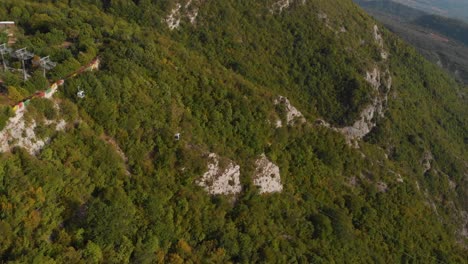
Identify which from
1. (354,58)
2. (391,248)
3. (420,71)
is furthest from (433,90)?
(391,248)

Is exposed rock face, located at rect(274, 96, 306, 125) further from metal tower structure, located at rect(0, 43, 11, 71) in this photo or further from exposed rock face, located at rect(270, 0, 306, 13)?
exposed rock face, located at rect(270, 0, 306, 13)

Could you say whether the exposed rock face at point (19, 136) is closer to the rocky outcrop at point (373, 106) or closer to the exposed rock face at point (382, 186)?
the exposed rock face at point (382, 186)

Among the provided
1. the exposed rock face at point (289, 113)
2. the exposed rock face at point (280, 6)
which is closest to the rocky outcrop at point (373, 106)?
the exposed rock face at point (289, 113)

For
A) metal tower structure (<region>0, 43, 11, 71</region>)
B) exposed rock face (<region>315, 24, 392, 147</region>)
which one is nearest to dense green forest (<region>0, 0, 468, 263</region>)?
metal tower structure (<region>0, 43, 11, 71</region>)

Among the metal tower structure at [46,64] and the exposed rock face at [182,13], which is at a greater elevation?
the metal tower structure at [46,64]

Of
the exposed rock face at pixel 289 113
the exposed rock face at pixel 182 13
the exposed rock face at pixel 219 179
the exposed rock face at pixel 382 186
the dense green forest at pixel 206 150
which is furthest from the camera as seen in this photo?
the exposed rock face at pixel 182 13

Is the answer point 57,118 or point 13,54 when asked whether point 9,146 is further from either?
point 13,54

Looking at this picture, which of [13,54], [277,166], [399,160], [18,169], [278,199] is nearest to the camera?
[18,169]
